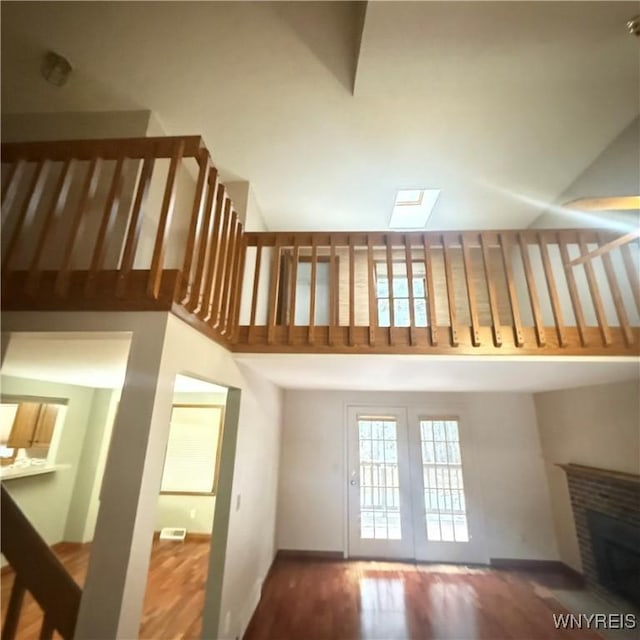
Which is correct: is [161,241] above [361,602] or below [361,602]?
above

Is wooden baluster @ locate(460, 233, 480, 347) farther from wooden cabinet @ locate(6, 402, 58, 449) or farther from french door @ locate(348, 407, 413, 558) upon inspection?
wooden cabinet @ locate(6, 402, 58, 449)

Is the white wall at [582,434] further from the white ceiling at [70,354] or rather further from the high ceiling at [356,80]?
the white ceiling at [70,354]

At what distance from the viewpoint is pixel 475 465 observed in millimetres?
4410

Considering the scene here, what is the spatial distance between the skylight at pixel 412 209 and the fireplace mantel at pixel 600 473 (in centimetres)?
347

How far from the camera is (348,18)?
86.8 inches

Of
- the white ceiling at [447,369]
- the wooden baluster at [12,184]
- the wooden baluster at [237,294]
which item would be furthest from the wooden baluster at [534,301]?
the wooden baluster at [12,184]

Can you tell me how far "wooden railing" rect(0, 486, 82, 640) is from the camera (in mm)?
1078

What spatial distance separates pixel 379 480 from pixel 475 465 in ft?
4.42

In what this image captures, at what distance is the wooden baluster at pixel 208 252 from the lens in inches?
72.6

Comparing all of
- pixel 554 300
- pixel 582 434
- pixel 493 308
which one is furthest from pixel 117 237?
pixel 582 434

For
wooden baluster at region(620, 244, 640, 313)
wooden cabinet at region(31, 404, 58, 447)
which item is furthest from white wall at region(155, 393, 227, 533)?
wooden baluster at region(620, 244, 640, 313)

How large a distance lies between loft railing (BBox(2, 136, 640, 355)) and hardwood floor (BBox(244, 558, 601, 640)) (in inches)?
97.1

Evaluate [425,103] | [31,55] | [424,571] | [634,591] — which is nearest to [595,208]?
[425,103]

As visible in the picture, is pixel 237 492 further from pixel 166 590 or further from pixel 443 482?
pixel 443 482
